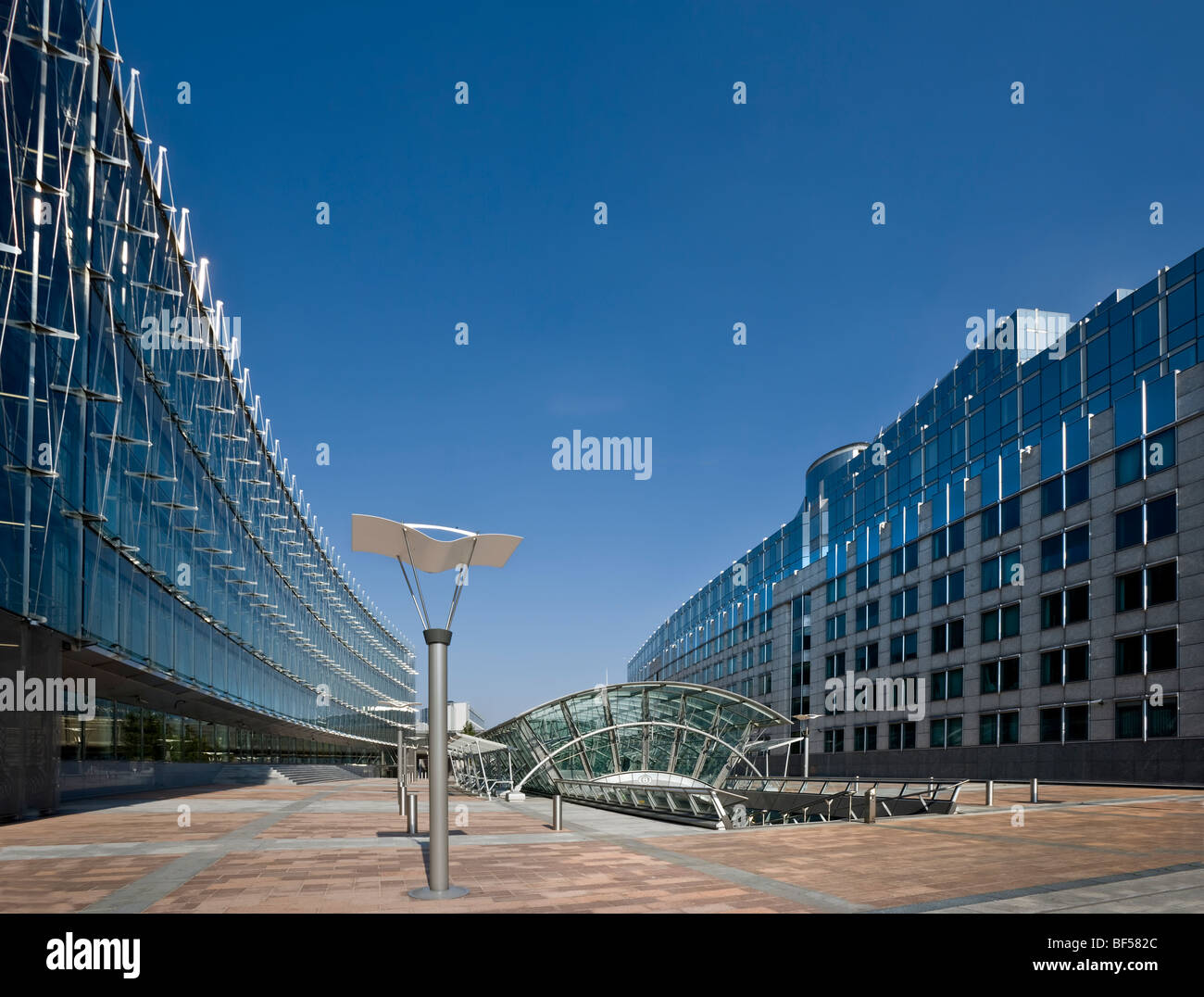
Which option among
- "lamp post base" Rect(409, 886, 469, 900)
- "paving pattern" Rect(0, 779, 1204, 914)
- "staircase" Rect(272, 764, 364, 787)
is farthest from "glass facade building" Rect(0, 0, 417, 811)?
"lamp post base" Rect(409, 886, 469, 900)

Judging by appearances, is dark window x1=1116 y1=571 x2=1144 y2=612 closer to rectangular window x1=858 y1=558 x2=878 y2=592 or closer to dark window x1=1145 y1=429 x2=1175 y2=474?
dark window x1=1145 y1=429 x2=1175 y2=474

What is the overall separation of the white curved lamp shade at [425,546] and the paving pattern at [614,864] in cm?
372

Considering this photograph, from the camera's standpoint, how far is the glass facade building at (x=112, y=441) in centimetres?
1992

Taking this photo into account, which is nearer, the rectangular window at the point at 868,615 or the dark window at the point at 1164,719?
the dark window at the point at 1164,719

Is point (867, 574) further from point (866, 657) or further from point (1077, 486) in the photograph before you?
point (1077, 486)

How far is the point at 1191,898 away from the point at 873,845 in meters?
5.52

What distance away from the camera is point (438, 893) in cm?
1001

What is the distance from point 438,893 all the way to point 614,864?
121 inches

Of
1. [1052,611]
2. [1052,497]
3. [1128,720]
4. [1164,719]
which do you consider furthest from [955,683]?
[1164,719]

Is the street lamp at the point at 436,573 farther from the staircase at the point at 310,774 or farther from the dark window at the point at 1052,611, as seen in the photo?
the staircase at the point at 310,774

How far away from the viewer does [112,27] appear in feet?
83.7

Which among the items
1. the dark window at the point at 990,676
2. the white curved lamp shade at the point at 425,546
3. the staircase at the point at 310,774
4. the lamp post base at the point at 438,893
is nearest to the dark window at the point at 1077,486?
the dark window at the point at 990,676
